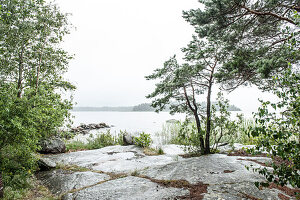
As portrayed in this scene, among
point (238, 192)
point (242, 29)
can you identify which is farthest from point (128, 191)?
point (242, 29)

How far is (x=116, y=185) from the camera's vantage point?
11.6 feet

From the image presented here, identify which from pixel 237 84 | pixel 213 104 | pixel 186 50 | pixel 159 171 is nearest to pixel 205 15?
pixel 186 50

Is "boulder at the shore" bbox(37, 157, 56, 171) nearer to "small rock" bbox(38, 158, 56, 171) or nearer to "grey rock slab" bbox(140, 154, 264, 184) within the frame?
"small rock" bbox(38, 158, 56, 171)

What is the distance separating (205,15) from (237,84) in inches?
91.5

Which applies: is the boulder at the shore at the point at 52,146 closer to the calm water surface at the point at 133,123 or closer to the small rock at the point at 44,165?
the small rock at the point at 44,165

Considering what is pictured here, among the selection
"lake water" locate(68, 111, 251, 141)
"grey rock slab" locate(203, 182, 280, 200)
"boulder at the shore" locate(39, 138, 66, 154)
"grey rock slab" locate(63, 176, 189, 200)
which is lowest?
"lake water" locate(68, 111, 251, 141)

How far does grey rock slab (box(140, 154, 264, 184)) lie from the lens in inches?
129

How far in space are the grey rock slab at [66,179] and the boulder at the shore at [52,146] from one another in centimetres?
313

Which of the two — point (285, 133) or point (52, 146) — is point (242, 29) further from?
point (52, 146)

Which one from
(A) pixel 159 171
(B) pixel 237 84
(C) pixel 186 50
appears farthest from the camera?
(C) pixel 186 50

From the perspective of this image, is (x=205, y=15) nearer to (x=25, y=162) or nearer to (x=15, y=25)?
(x=25, y=162)

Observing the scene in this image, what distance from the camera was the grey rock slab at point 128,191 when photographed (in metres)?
2.91

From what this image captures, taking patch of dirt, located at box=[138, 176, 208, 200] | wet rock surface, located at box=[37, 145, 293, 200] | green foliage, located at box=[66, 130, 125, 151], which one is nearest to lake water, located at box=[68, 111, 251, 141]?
green foliage, located at box=[66, 130, 125, 151]

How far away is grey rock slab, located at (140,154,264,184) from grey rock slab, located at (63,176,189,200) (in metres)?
0.48
